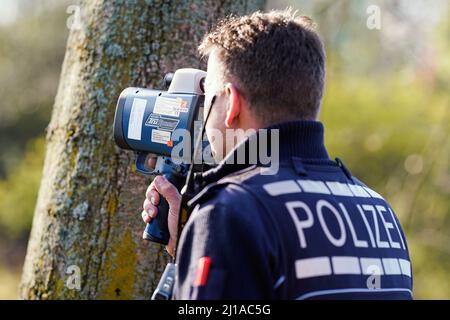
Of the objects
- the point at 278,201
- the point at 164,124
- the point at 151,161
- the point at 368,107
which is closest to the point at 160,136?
the point at 164,124

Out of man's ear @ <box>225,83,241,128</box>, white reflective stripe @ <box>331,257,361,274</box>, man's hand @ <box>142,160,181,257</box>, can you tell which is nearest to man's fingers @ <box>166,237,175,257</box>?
man's hand @ <box>142,160,181,257</box>

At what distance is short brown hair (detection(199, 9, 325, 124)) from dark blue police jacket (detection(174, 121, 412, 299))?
0.06 meters

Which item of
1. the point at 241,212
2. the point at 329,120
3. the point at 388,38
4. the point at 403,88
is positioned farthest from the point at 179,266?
the point at 403,88

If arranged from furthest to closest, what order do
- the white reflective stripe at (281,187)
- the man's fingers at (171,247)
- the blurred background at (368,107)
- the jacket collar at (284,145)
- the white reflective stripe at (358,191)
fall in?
the blurred background at (368,107)
the man's fingers at (171,247)
the white reflective stripe at (358,191)
the jacket collar at (284,145)
the white reflective stripe at (281,187)

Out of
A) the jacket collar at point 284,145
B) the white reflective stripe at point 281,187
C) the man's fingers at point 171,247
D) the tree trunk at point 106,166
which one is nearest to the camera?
the white reflective stripe at point 281,187

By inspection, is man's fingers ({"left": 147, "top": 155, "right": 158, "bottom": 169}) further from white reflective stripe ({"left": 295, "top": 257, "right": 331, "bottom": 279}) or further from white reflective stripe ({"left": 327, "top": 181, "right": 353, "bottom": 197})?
white reflective stripe ({"left": 295, "top": 257, "right": 331, "bottom": 279})

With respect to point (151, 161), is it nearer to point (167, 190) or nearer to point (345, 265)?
point (167, 190)

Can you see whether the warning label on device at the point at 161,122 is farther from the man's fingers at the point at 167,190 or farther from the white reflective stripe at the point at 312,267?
the white reflective stripe at the point at 312,267

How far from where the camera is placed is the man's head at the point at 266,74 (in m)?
2.01

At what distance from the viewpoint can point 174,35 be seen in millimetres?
3045

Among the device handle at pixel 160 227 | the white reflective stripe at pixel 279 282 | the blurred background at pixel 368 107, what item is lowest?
the white reflective stripe at pixel 279 282

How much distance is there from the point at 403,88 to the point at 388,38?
6.65 feet

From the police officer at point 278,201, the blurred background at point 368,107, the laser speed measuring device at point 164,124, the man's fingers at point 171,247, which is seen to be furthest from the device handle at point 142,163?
the blurred background at point 368,107

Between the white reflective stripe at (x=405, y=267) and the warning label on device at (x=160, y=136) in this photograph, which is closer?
the white reflective stripe at (x=405, y=267)
